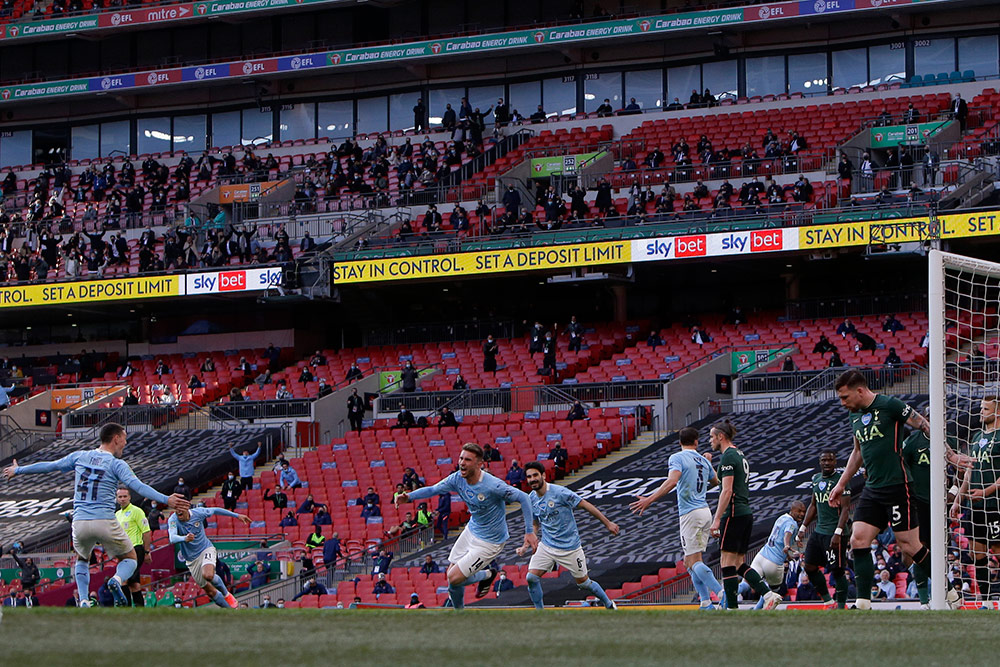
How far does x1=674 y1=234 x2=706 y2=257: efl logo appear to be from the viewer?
3591cm

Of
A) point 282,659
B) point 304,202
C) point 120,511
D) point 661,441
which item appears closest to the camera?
point 282,659

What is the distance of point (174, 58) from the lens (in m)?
51.5

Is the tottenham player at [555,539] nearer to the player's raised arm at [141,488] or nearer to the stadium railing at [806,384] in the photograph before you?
the player's raised arm at [141,488]

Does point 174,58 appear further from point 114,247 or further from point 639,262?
point 639,262

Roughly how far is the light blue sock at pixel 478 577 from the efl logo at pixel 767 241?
74.4ft

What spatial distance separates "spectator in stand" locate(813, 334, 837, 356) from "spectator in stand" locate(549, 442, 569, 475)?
6.83 metres

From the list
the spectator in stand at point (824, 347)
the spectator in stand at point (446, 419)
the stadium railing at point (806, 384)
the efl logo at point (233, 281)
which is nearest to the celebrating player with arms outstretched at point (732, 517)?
the stadium railing at point (806, 384)

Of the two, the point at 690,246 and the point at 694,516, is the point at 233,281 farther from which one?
the point at 694,516

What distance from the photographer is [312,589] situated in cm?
2530

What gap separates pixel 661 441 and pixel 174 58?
89.2 feet

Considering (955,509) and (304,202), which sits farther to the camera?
(304,202)

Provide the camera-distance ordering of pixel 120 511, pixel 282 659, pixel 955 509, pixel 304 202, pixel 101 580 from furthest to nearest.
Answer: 1. pixel 304 202
2. pixel 101 580
3. pixel 120 511
4. pixel 955 509
5. pixel 282 659

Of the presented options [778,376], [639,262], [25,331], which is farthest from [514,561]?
[25,331]

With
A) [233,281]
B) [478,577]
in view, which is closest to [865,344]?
[233,281]
